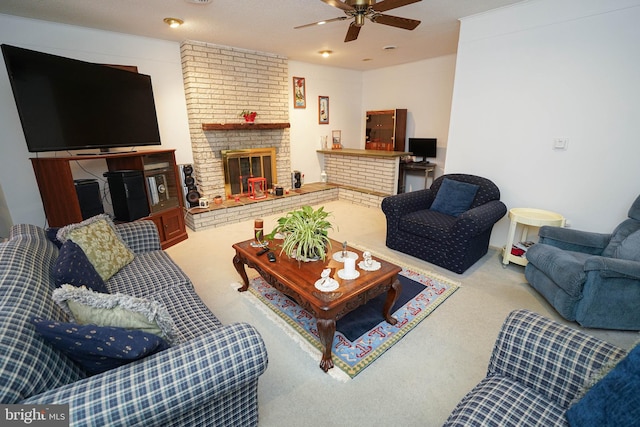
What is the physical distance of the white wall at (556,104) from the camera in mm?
2432

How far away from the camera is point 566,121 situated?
2.70 meters

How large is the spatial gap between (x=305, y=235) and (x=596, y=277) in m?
1.97

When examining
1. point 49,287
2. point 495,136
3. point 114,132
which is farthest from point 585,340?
point 114,132

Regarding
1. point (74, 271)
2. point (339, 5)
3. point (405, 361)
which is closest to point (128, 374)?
point (74, 271)

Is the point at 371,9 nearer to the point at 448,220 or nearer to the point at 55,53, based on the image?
the point at 448,220

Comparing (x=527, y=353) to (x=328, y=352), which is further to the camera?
(x=328, y=352)

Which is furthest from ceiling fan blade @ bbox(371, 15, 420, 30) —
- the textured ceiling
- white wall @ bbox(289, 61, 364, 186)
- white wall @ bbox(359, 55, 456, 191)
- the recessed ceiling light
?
white wall @ bbox(289, 61, 364, 186)

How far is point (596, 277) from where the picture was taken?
1910mm

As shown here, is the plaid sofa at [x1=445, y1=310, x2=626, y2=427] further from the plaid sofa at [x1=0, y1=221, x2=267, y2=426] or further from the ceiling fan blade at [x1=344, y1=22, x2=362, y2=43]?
the ceiling fan blade at [x1=344, y1=22, x2=362, y2=43]

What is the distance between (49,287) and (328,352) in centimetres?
146

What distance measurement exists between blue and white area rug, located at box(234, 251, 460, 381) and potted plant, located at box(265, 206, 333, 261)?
484 mm

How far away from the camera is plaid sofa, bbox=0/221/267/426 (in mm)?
865

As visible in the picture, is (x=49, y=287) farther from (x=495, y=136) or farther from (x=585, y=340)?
(x=495, y=136)

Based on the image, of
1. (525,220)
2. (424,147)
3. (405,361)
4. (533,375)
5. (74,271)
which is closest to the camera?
(533,375)
